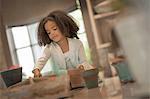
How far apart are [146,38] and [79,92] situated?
0.34 m

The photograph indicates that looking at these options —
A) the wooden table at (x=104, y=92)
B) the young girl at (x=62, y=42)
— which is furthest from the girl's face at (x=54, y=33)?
the wooden table at (x=104, y=92)

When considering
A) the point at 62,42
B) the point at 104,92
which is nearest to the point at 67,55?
the point at 62,42

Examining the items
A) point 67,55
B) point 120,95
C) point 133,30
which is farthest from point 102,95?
point 133,30

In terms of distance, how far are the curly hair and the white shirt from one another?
0.04ft

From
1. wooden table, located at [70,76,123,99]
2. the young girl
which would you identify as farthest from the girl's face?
wooden table, located at [70,76,123,99]

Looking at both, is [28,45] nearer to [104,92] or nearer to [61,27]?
[61,27]

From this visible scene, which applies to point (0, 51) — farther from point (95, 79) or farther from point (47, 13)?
point (95, 79)

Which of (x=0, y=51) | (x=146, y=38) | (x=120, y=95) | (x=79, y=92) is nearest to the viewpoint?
(x=146, y=38)

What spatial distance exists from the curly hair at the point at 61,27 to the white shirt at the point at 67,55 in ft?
0.04

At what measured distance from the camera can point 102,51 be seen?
532mm

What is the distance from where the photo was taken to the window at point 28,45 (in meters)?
0.63

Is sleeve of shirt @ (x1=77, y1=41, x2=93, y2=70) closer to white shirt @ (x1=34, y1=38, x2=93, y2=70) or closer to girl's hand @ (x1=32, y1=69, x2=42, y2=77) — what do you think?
white shirt @ (x1=34, y1=38, x2=93, y2=70)

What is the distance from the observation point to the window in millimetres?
630

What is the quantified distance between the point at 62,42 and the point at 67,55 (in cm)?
3
